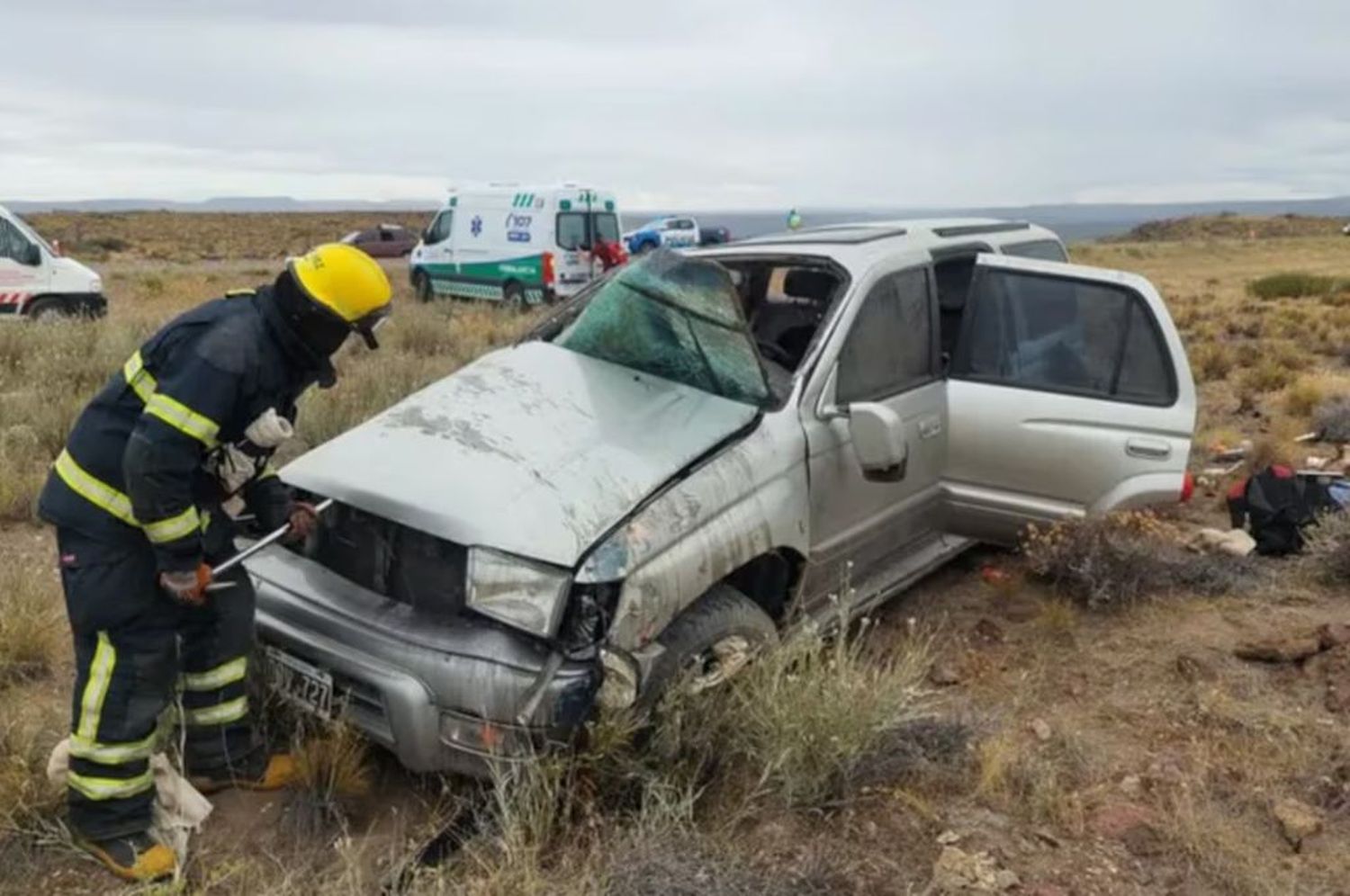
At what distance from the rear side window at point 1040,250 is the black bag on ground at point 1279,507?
1657 mm

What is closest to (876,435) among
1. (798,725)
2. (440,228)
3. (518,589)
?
(798,725)

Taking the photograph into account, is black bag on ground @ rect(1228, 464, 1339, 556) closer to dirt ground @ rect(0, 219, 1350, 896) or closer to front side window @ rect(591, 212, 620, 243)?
dirt ground @ rect(0, 219, 1350, 896)

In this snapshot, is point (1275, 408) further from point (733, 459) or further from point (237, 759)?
point (237, 759)

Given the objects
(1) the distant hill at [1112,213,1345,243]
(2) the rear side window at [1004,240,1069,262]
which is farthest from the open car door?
(1) the distant hill at [1112,213,1345,243]

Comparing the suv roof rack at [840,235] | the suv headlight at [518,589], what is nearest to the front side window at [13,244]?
the suv roof rack at [840,235]

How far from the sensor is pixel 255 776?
3.76 meters

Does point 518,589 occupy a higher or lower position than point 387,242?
higher

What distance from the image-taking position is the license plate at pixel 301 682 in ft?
11.4

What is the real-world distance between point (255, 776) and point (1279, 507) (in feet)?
16.7

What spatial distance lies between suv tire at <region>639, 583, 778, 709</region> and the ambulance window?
17.7 meters

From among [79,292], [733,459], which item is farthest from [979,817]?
[79,292]

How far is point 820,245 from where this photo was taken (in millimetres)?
5152

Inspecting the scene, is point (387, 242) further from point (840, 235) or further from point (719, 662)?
point (719, 662)

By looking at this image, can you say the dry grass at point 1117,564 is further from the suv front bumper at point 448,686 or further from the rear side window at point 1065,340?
the suv front bumper at point 448,686
